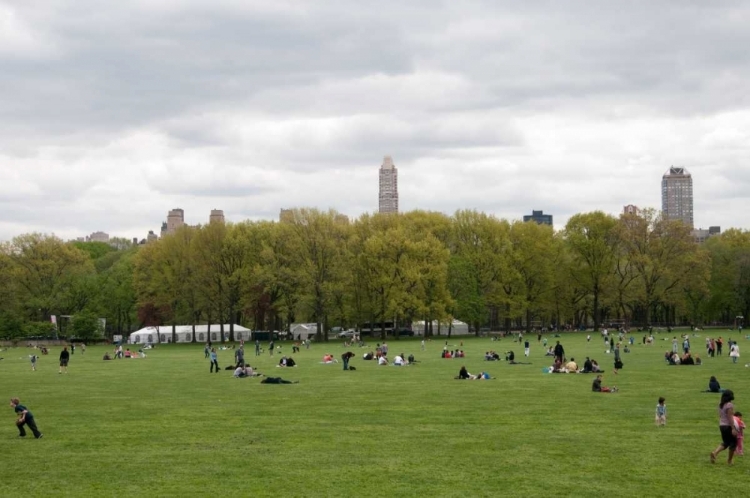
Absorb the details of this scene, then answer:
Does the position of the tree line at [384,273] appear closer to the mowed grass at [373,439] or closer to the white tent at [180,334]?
the white tent at [180,334]

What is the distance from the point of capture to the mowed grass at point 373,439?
18484 millimetres

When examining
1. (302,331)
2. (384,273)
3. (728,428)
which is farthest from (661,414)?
(302,331)

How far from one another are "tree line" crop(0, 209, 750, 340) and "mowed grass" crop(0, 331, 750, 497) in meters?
58.8

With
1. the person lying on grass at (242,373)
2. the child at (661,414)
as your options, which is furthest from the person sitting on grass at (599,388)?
the person lying on grass at (242,373)

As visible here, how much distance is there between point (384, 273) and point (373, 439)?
7838cm

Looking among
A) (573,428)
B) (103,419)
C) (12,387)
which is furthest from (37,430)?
(12,387)

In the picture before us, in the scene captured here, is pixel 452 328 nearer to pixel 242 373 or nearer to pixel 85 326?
pixel 85 326

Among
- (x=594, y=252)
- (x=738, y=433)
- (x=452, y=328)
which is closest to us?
(x=738, y=433)

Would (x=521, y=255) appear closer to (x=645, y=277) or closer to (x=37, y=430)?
(x=645, y=277)

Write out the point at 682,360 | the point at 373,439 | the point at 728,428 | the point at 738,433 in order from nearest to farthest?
the point at 728,428
the point at 738,433
the point at 373,439
the point at 682,360

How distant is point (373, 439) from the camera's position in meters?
23.7

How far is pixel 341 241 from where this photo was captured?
10288 centimetres

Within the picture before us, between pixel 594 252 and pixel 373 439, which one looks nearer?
pixel 373 439

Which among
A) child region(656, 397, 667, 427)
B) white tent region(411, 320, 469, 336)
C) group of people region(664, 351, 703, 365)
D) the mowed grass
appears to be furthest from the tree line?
child region(656, 397, 667, 427)
